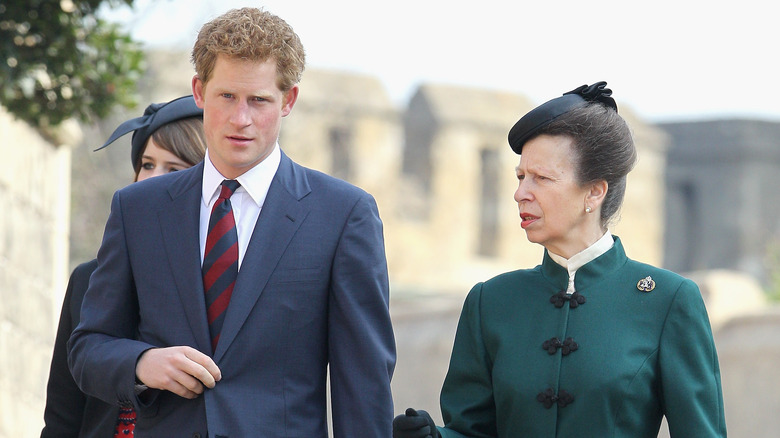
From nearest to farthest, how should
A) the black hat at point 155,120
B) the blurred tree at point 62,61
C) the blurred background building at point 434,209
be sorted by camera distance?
1. the black hat at point 155,120
2. the blurred tree at point 62,61
3. the blurred background building at point 434,209

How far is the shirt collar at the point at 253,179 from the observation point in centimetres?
265

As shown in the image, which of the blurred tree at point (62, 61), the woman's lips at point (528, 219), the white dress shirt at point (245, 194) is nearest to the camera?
the white dress shirt at point (245, 194)

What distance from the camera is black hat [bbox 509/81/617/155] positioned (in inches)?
110

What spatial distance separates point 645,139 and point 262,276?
84.5 feet

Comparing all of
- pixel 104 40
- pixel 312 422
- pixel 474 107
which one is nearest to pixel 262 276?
pixel 312 422

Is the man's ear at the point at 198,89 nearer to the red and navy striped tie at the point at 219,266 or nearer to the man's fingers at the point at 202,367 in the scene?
the red and navy striped tie at the point at 219,266

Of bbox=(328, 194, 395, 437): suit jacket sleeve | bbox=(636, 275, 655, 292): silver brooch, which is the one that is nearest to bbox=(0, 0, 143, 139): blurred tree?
bbox=(328, 194, 395, 437): suit jacket sleeve

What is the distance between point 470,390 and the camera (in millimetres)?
2850

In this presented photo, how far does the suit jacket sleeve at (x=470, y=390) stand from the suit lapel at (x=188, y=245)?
25.9 inches

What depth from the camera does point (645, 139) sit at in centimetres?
2744

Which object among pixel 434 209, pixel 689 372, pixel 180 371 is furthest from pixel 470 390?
pixel 434 209

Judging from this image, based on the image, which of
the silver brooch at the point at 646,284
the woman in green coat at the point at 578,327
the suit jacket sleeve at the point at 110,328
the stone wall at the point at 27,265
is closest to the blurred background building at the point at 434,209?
the stone wall at the point at 27,265

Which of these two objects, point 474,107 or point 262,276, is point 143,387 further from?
point 474,107

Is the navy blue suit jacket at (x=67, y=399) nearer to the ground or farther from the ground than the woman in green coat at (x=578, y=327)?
nearer to the ground
